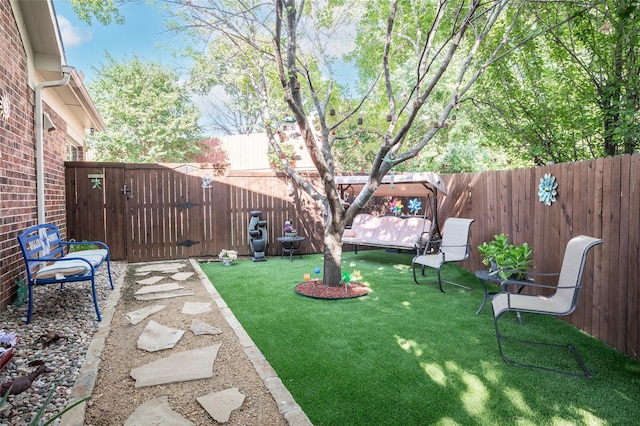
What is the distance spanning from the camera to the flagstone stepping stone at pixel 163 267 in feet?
20.8

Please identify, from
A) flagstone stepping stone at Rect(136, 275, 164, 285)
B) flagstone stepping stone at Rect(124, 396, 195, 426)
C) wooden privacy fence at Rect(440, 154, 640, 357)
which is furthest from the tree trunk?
flagstone stepping stone at Rect(124, 396, 195, 426)

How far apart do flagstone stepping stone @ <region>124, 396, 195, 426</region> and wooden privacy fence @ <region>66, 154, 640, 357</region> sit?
3.47 meters

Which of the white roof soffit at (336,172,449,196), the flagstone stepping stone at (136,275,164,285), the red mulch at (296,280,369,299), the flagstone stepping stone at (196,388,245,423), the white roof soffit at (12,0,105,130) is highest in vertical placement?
the white roof soffit at (12,0,105,130)

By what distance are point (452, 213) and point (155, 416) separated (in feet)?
20.9

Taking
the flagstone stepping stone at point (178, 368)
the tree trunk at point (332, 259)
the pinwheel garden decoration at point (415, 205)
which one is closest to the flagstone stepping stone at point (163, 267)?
the tree trunk at point (332, 259)

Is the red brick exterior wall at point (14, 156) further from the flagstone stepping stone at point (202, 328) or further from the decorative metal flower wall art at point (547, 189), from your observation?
the decorative metal flower wall art at point (547, 189)

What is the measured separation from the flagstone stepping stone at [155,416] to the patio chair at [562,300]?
2435mm

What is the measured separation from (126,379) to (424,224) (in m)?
5.62

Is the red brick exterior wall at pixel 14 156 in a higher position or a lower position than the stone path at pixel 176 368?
higher

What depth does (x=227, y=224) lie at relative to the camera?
799cm

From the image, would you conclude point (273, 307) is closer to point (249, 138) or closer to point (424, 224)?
point (424, 224)

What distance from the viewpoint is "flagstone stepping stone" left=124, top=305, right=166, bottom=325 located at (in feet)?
12.3

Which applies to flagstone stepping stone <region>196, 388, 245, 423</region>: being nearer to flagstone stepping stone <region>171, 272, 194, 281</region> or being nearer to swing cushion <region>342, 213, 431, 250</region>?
flagstone stepping stone <region>171, 272, 194, 281</region>

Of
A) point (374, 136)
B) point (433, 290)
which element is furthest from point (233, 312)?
point (374, 136)
